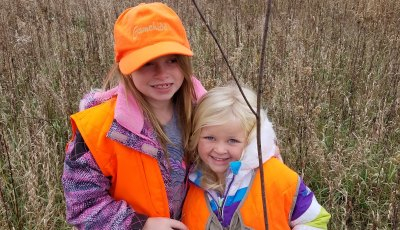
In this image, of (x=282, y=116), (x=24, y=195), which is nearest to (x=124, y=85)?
(x=24, y=195)

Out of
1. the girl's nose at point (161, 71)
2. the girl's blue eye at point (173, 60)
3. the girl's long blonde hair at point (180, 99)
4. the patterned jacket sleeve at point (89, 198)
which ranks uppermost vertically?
the girl's blue eye at point (173, 60)

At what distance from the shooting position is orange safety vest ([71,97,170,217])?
1583 mm

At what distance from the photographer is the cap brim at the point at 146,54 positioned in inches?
61.2

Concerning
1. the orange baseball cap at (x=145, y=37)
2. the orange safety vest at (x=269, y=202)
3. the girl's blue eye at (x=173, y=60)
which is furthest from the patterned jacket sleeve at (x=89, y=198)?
the girl's blue eye at (x=173, y=60)

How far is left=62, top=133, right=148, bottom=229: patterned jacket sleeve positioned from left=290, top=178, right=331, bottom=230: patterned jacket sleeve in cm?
59

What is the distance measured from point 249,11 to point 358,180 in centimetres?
333

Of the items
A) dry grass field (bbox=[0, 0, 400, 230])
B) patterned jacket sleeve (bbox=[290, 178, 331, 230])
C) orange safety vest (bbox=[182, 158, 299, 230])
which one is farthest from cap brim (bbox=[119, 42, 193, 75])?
dry grass field (bbox=[0, 0, 400, 230])

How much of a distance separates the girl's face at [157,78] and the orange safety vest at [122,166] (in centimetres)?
13

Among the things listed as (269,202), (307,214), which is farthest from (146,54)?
(307,214)

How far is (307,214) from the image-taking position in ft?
5.42

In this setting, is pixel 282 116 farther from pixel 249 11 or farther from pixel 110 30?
pixel 249 11

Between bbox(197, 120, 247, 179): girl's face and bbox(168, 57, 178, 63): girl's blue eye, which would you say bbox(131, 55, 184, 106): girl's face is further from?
bbox(197, 120, 247, 179): girl's face

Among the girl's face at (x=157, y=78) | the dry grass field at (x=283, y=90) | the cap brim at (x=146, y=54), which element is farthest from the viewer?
the dry grass field at (x=283, y=90)

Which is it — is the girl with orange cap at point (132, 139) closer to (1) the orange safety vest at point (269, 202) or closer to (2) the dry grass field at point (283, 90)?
(1) the orange safety vest at point (269, 202)
